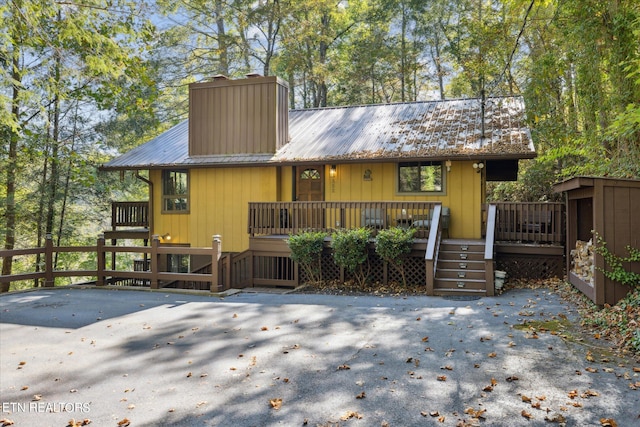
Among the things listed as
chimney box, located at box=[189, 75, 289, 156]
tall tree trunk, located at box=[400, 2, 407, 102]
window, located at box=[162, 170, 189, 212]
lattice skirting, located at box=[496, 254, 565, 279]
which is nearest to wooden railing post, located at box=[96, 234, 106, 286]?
window, located at box=[162, 170, 189, 212]

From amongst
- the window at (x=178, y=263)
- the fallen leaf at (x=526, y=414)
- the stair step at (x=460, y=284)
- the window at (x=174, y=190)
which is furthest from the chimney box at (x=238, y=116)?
the fallen leaf at (x=526, y=414)

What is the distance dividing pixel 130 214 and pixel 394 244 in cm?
956

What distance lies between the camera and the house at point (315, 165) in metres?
11.3

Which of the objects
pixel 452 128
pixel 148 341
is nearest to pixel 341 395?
pixel 148 341

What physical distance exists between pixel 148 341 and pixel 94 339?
812mm

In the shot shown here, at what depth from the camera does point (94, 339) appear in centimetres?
612

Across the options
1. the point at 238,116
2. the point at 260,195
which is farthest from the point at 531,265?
the point at 238,116

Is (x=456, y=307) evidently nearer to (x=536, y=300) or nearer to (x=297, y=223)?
(x=536, y=300)

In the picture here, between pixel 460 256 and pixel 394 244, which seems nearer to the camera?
pixel 394 244

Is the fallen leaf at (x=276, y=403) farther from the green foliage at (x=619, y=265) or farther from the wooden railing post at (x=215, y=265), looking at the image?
the wooden railing post at (x=215, y=265)

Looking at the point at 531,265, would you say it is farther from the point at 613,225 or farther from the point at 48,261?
the point at 48,261

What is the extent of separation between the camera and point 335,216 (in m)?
11.0


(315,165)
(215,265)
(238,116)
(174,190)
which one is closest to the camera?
(215,265)

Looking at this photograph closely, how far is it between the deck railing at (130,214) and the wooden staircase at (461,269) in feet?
32.2
